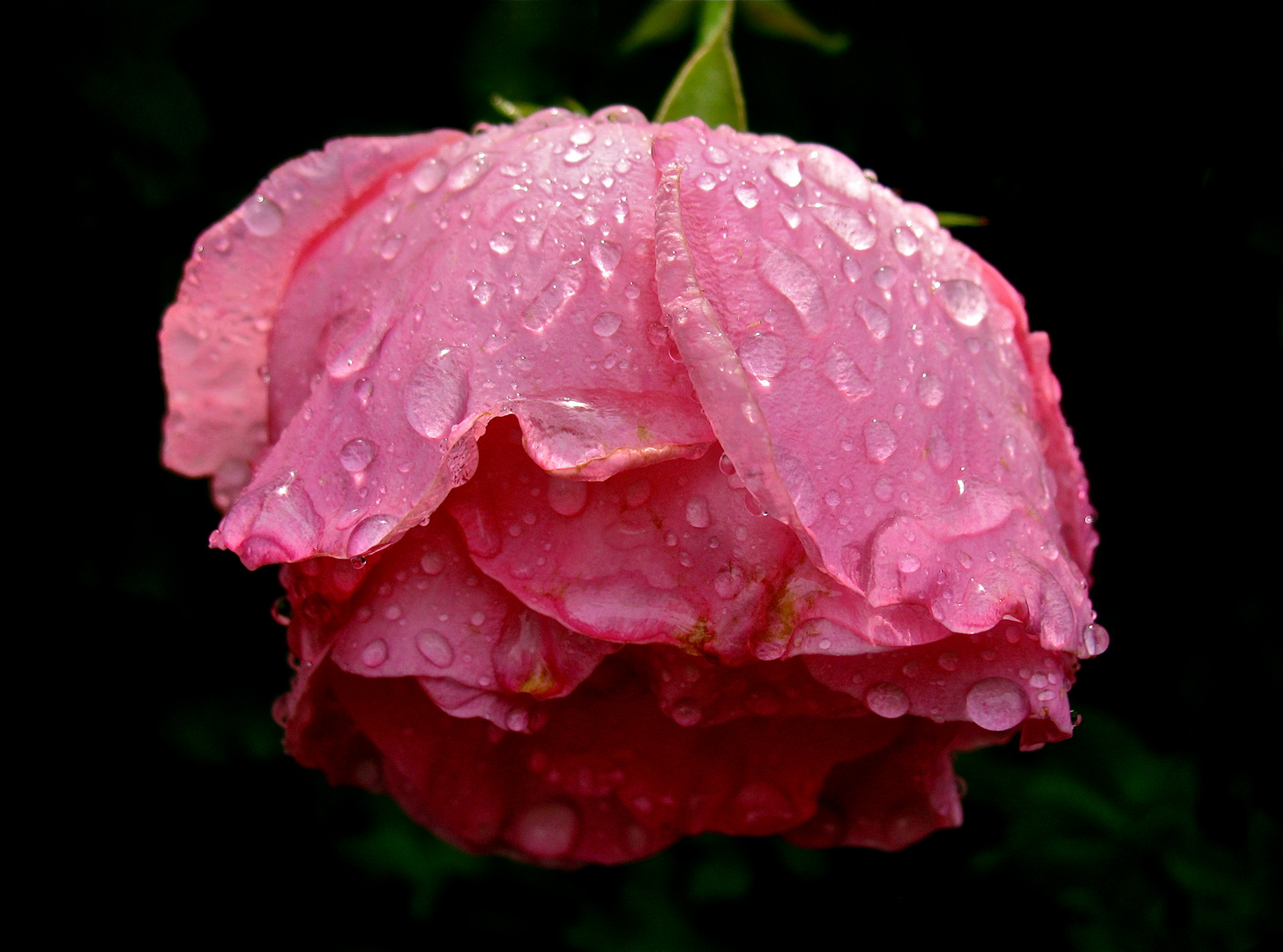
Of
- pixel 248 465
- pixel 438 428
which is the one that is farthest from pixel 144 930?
pixel 438 428

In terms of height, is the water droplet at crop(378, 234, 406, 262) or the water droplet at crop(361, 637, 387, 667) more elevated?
the water droplet at crop(378, 234, 406, 262)

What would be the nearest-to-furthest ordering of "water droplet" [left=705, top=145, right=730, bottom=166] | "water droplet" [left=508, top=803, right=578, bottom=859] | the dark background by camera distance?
1. "water droplet" [left=705, top=145, right=730, bottom=166]
2. "water droplet" [left=508, top=803, right=578, bottom=859]
3. the dark background

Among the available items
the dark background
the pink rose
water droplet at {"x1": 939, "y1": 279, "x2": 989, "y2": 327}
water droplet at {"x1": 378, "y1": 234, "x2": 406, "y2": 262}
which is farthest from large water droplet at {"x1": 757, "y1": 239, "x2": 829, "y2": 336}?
the dark background

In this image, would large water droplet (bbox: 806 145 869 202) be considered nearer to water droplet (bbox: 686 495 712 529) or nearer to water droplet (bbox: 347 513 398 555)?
water droplet (bbox: 686 495 712 529)

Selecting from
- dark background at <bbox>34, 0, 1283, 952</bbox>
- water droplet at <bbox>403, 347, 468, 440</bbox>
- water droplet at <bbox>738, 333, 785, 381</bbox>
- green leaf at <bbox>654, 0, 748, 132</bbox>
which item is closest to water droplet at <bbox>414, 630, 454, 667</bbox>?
water droplet at <bbox>403, 347, 468, 440</bbox>

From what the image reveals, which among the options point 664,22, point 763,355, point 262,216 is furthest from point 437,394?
point 664,22

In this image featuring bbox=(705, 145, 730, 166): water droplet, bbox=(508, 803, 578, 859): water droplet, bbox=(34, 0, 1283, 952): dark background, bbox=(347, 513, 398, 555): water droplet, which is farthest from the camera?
bbox=(34, 0, 1283, 952): dark background

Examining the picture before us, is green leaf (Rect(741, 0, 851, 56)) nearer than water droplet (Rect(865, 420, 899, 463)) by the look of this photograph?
No

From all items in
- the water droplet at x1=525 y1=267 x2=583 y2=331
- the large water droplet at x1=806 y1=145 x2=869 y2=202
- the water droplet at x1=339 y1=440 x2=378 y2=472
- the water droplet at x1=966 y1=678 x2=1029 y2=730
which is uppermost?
the large water droplet at x1=806 y1=145 x2=869 y2=202
